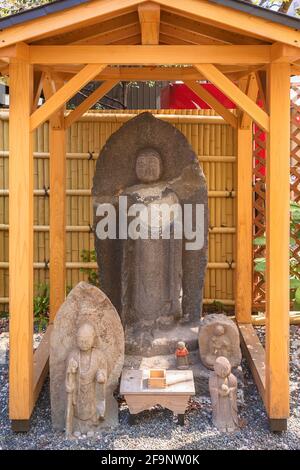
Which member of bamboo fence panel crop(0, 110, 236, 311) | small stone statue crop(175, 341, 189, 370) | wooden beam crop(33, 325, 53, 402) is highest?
bamboo fence panel crop(0, 110, 236, 311)

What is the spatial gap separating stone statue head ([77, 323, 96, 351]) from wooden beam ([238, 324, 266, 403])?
1.39 meters

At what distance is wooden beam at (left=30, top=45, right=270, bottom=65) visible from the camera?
359cm

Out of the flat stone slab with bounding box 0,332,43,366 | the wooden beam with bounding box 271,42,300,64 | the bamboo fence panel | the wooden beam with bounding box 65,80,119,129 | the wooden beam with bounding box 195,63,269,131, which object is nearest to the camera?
the wooden beam with bounding box 271,42,300,64

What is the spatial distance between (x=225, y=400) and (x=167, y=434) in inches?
18.4

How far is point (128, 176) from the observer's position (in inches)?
195

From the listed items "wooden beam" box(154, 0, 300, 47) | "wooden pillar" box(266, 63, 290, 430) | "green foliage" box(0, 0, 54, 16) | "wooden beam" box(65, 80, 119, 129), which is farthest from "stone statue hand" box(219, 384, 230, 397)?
"green foliage" box(0, 0, 54, 16)

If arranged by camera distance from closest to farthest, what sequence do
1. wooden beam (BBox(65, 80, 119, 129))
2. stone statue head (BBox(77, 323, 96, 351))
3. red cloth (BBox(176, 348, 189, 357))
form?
stone statue head (BBox(77, 323, 96, 351))
red cloth (BBox(176, 348, 189, 357))
wooden beam (BBox(65, 80, 119, 129))

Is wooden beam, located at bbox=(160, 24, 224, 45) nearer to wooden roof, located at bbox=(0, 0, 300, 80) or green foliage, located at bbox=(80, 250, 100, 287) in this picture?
wooden roof, located at bbox=(0, 0, 300, 80)

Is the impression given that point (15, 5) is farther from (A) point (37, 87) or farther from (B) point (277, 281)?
(B) point (277, 281)

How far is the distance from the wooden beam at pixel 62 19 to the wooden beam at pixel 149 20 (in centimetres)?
9

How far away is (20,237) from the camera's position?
3.67 m

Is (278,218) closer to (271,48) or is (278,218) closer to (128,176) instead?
(271,48)

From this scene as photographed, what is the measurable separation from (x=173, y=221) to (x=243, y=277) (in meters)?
1.53
